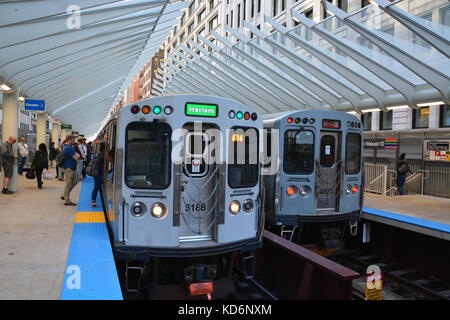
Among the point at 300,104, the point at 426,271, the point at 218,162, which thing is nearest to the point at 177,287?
the point at 218,162

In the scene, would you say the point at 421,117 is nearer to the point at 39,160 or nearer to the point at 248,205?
the point at 248,205

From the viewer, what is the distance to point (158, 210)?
216 inches

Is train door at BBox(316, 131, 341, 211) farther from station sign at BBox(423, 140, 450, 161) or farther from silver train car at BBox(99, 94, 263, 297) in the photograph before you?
station sign at BBox(423, 140, 450, 161)

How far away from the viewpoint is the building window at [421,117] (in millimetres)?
17984

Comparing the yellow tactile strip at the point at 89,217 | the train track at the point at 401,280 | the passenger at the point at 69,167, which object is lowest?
the train track at the point at 401,280

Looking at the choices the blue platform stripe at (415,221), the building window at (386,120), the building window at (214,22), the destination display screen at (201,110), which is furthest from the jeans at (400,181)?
the building window at (214,22)

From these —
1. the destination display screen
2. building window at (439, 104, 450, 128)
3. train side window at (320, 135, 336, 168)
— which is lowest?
train side window at (320, 135, 336, 168)

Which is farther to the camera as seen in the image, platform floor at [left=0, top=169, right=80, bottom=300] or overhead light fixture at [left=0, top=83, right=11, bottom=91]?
overhead light fixture at [left=0, top=83, right=11, bottom=91]

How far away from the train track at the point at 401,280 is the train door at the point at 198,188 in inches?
127

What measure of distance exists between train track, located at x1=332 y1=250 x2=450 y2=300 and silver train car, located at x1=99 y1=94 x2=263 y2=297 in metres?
3.09

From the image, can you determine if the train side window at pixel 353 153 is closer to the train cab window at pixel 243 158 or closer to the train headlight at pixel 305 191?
the train headlight at pixel 305 191

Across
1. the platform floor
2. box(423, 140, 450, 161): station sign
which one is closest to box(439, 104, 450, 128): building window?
box(423, 140, 450, 161): station sign

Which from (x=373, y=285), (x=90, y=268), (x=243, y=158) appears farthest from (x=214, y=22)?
(x=90, y=268)

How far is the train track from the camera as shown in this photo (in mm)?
7395
